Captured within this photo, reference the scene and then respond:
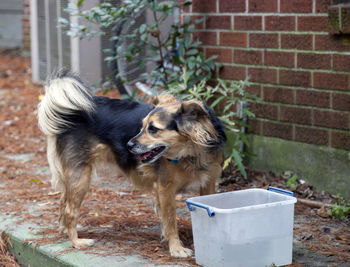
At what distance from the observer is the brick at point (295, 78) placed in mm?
5062

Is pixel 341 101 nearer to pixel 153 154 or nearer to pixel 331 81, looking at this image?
pixel 331 81

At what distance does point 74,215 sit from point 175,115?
3.67 feet

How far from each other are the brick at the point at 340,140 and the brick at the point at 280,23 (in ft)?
3.36

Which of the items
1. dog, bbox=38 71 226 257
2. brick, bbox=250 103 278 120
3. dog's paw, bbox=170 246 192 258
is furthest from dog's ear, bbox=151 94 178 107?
brick, bbox=250 103 278 120

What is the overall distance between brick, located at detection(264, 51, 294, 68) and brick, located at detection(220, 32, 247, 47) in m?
0.29

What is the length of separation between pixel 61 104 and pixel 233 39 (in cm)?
218

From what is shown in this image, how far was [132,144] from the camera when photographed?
12.2ft

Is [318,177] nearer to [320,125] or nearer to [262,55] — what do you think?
[320,125]

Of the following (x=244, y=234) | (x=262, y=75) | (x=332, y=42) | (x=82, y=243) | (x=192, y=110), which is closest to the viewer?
(x=244, y=234)

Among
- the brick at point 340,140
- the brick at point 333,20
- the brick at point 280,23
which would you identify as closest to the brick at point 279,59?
the brick at point 280,23

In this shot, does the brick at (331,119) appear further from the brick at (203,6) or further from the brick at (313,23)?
the brick at (203,6)

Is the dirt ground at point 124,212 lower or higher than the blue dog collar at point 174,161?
lower

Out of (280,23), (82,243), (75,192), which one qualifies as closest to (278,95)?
(280,23)

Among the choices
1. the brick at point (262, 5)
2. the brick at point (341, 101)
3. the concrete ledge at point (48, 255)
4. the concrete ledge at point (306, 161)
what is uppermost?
the brick at point (262, 5)
